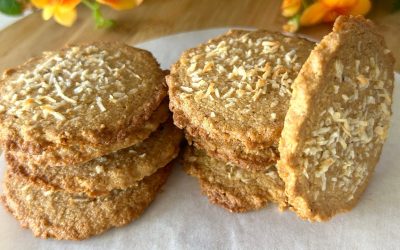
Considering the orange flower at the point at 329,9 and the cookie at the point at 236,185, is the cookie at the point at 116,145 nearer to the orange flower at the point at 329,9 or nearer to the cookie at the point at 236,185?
the cookie at the point at 236,185

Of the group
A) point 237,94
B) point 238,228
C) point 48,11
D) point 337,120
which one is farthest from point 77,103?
point 48,11

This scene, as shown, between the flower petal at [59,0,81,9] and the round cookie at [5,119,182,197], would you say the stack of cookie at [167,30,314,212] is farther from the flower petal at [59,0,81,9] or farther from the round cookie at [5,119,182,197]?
the flower petal at [59,0,81,9]

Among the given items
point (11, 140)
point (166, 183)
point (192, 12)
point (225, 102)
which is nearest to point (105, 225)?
point (166, 183)

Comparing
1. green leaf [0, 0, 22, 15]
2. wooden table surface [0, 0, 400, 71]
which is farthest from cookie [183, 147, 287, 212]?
green leaf [0, 0, 22, 15]

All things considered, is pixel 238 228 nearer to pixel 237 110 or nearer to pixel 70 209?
pixel 237 110

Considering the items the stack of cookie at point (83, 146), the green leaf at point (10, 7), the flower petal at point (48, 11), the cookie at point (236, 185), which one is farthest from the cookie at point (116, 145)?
the green leaf at point (10, 7)

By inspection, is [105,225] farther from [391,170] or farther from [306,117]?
[391,170]

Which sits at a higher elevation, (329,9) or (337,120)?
(337,120)
